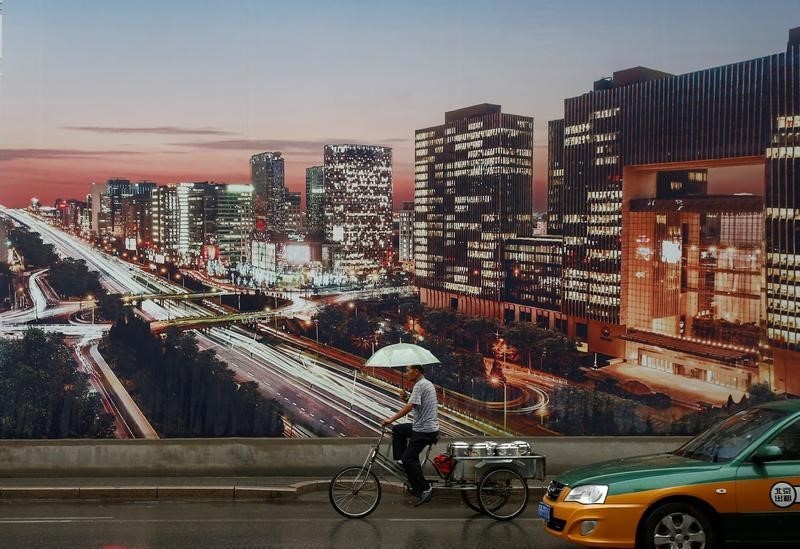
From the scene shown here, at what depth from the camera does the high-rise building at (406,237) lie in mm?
13664

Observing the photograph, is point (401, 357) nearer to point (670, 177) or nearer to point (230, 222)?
point (230, 222)

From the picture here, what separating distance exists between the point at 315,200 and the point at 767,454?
338 inches

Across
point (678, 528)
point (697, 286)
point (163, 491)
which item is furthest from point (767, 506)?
point (163, 491)

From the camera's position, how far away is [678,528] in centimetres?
642

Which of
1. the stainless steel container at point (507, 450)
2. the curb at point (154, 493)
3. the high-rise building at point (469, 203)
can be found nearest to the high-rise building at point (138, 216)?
the high-rise building at point (469, 203)

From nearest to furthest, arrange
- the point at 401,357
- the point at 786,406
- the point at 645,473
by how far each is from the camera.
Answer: the point at 645,473 → the point at 786,406 → the point at 401,357

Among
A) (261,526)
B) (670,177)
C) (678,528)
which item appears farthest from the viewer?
(670,177)

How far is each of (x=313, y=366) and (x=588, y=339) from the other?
420 cm

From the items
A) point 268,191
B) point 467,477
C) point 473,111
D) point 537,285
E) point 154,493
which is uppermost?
point 473,111

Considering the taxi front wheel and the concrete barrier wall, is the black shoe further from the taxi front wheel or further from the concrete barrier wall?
the taxi front wheel

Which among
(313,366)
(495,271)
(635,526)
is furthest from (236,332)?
(635,526)

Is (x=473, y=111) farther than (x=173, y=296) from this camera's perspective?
No

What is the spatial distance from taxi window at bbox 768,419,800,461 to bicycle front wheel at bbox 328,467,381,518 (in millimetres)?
3904

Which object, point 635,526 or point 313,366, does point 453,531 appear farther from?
point 313,366
